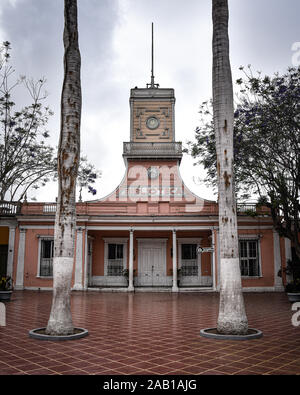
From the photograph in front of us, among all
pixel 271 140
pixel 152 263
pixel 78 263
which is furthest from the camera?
pixel 152 263

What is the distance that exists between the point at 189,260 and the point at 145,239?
2.50 m

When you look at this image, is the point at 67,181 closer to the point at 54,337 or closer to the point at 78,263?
the point at 54,337

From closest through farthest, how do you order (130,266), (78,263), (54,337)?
1. (54,337)
2. (78,263)
3. (130,266)

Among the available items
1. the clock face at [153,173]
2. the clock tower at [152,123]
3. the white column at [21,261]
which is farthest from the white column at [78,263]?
the clock tower at [152,123]

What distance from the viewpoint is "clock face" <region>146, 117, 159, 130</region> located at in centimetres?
2130

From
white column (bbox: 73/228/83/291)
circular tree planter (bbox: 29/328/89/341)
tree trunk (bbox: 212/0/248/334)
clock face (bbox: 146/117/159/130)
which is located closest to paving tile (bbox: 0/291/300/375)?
circular tree planter (bbox: 29/328/89/341)

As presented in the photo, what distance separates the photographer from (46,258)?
17.9m

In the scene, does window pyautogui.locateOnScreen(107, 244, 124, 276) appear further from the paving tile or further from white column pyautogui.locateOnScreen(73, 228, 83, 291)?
the paving tile

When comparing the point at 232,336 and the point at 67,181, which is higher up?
the point at 67,181

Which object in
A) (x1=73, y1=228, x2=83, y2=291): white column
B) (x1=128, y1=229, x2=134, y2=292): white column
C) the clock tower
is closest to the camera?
(x1=73, y1=228, x2=83, y2=291): white column

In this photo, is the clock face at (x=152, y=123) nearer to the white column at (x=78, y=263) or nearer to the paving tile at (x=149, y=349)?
the white column at (x=78, y=263)

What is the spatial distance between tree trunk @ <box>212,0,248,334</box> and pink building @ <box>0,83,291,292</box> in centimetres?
1094

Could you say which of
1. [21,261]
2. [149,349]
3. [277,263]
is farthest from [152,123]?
[149,349]

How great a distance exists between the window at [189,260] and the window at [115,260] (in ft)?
10.3
